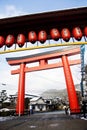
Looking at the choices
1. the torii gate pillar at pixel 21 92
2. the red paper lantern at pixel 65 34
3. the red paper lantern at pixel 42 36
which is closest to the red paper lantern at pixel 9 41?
the red paper lantern at pixel 42 36

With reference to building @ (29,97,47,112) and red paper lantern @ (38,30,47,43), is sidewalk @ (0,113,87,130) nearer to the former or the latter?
red paper lantern @ (38,30,47,43)

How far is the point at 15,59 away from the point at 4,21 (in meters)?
16.5

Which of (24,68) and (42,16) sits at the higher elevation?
(24,68)

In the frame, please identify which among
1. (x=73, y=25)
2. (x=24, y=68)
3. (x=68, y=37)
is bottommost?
(x=68, y=37)

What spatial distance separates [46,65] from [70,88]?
176 inches

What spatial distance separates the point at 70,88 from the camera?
2320cm

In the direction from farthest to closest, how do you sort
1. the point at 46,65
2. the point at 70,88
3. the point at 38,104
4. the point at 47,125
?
1. the point at 38,104
2. the point at 46,65
3. the point at 70,88
4. the point at 47,125

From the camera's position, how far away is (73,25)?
37.5 feet

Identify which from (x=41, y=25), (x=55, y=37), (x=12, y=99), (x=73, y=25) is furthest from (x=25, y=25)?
(x=12, y=99)

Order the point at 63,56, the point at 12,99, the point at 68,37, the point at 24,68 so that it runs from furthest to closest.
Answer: the point at 12,99 < the point at 24,68 < the point at 63,56 < the point at 68,37

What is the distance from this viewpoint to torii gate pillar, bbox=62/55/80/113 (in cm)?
2225

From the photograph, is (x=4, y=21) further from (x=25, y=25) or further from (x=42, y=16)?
(x=42, y=16)

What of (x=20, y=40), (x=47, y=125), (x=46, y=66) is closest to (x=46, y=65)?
(x=46, y=66)

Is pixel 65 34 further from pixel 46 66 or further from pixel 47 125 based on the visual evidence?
pixel 46 66
